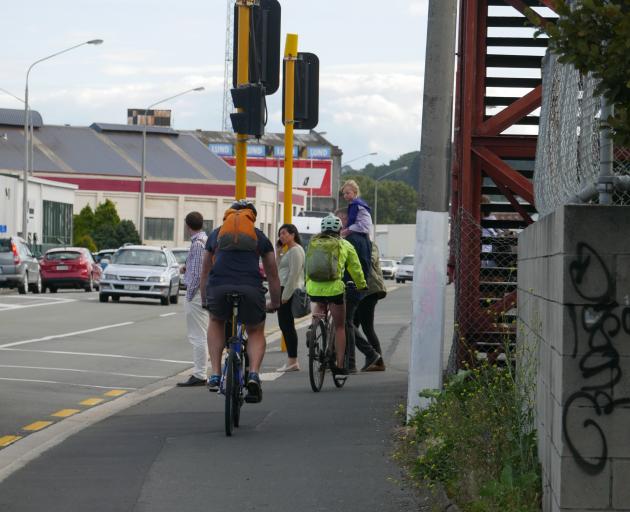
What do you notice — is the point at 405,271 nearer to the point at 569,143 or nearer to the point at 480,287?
the point at 480,287

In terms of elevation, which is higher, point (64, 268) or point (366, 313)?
point (366, 313)

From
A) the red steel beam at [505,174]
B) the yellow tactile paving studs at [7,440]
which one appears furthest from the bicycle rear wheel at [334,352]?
the yellow tactile paving studs at [7,440]

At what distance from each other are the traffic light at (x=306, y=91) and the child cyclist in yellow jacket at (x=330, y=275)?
4807 mm

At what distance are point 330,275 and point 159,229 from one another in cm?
9583

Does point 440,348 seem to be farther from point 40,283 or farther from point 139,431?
point 40,283

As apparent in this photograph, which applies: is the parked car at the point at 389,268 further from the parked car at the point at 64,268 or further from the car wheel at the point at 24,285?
the car wheel at the point at 24,285

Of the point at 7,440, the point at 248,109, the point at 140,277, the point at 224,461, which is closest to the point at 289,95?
the point at 248,109

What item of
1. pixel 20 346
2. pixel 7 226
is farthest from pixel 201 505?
pixel 7 226

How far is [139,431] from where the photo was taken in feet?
34.3

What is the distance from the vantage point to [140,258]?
37062mm

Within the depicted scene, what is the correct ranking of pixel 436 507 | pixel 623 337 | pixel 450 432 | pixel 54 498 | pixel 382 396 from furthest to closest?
1. pixel 382 396
2. pixel 450 432
3. pixel 54 498
4. pixel 436 507
5. pixel 623 337

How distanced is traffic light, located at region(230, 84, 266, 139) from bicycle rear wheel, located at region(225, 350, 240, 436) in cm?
393

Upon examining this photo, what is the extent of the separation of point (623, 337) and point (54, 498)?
345cm

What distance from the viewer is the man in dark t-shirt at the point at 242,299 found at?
10.5 meters
